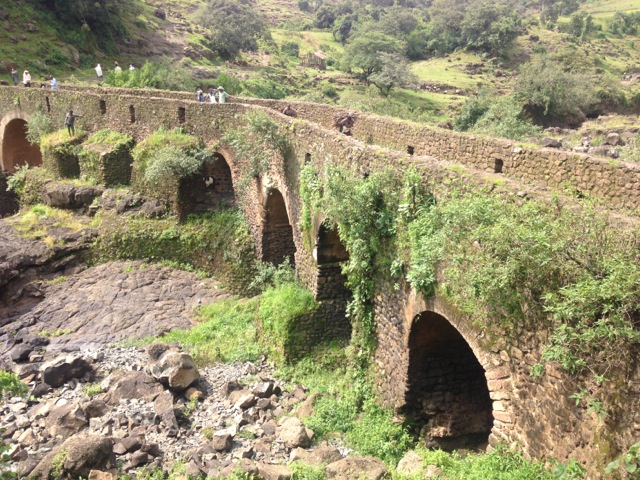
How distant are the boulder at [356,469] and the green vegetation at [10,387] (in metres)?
5.53

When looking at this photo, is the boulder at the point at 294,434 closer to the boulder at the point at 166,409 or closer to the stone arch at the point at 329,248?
the boulder at the point at 166,409

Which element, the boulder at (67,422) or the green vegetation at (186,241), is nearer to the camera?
the boulder at (67,422)

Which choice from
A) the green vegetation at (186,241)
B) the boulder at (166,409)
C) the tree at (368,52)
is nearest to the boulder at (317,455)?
the boulder at (166,409)

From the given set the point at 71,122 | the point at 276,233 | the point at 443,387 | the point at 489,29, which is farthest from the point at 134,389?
the point at 489,29

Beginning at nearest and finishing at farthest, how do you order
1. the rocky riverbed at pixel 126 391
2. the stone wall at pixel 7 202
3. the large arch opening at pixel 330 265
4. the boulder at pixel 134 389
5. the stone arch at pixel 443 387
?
the rocky riverbed at pixel 126 391 < the stone arch at pixel 443 387 < the boulder at pixel 134 389 < the large arch opening at pixel 330 265 < the stone wall at pixel 7 202

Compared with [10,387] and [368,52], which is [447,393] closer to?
[10,387]

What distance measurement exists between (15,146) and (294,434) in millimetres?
21693

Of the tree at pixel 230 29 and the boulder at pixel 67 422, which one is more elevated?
the tree at pixel 230 29

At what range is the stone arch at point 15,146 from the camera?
23.3m

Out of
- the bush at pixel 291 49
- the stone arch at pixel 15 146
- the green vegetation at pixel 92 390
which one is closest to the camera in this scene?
the green vegetation at pixel 92 390

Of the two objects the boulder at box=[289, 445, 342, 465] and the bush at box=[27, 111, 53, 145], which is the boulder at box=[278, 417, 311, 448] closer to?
the boulder at box=[289, 445, 342, 465]

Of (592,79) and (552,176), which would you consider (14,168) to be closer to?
(552,176)

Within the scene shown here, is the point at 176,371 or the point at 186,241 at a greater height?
the point at 186,241

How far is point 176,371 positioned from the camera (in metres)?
9.83
